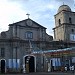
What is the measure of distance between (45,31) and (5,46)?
9.32 meters

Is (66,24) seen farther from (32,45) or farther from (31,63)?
(31,63)

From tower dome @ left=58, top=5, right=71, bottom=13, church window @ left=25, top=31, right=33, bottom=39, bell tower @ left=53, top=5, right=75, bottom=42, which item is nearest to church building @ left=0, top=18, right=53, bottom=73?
church window @ left=25, top=31, right=33, bottom=39

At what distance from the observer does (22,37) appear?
52188mm

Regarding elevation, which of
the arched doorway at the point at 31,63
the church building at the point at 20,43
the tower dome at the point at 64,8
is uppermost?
the tower dome at the point at 64,8

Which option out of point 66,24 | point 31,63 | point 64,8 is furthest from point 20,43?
point 64,8

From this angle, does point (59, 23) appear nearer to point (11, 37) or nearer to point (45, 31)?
point (45, 31)

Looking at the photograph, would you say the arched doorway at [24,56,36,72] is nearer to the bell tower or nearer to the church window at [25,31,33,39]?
the church window at [25,31,33,39]

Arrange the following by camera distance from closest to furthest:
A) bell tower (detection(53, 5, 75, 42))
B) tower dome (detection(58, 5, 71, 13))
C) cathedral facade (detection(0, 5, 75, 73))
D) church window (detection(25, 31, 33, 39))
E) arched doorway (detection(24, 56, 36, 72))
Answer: cathedral facade (detection(0, 5, 75, 73)) → arched doorway (detection(24, 56, 36, 72)) → church window (detection(25, 31, 33, 39)) → bell tower (detection(53, 5, 75, 42)) → tower dome (detection(58, 5, 71, 13))

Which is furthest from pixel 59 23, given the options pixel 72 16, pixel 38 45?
pixel 38 45

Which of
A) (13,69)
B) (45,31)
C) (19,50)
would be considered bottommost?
(13,69)

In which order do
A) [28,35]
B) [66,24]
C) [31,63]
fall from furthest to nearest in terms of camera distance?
[66,24]
[31,63]
[28,35]

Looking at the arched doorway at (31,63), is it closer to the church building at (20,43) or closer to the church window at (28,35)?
the church building at (20,43)

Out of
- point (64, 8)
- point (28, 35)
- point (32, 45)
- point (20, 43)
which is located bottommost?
point (32, 45)

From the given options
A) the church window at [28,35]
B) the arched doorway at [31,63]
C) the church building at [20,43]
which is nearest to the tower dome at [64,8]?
the church building at [20,43]
